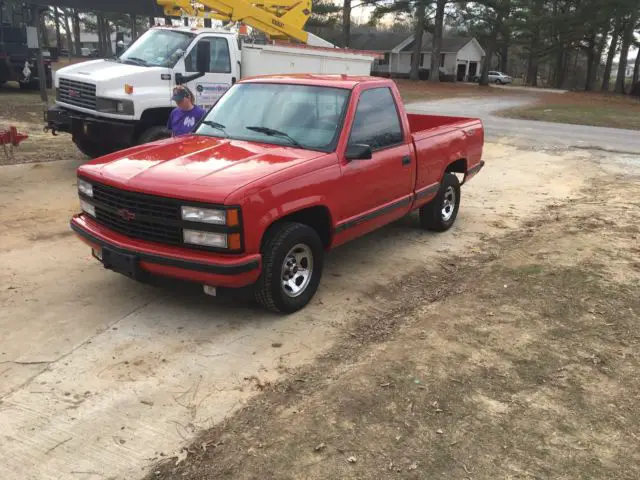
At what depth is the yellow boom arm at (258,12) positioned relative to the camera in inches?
484

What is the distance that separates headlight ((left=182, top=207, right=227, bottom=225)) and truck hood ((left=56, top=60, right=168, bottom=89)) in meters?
5.65

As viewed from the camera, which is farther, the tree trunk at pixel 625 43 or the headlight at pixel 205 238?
the tree trunk at pixel 625 43

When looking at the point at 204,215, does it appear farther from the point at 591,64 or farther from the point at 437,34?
the point at 591,64

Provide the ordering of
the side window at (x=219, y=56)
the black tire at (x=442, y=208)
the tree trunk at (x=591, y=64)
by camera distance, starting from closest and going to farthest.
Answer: the black tire at (x=442, y=208), the side window at (x=219, y=56), the tree trunk at (x=591, y=64)

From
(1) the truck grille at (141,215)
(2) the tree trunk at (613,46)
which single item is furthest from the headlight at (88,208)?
(2) the tree trunk at (613,46)

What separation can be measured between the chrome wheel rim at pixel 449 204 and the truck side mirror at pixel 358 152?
244 cm

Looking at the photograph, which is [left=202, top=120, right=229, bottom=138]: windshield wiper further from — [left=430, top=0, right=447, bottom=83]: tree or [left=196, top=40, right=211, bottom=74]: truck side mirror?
[left=430, top=0, right=447, bottom=83]: tree

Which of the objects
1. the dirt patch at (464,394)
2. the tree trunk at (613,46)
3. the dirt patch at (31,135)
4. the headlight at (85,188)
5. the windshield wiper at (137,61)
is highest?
the tree trunk at (613,46)

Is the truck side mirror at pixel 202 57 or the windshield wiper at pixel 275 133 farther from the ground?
the truck side mirror at pixel 202 57

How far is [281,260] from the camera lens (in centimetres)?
430

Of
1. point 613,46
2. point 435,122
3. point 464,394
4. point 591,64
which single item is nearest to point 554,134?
point 435,122

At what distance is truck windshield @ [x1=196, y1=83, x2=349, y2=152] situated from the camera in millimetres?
4996

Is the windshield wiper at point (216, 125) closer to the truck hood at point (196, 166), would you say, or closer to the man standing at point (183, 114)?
the truck hood at point (196, 166)

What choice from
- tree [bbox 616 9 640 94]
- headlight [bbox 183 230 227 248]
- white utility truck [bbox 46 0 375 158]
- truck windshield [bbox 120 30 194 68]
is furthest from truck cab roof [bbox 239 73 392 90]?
tree [bbox 616 9 640 94]
